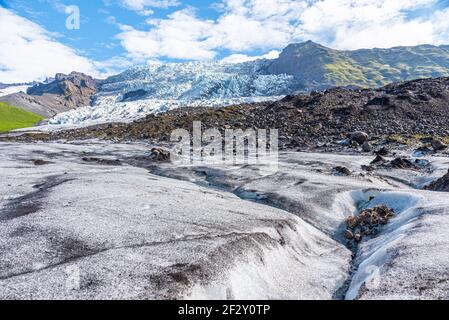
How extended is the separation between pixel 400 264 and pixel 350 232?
414cm

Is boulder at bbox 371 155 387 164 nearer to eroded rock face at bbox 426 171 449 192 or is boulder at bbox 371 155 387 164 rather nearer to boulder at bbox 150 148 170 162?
eroded rock face at bbox 426 171 449 192

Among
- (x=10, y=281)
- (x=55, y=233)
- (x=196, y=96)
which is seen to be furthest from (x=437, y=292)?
(x=196, y=96)

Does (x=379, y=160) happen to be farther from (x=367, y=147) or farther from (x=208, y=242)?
(x=208, y=242)

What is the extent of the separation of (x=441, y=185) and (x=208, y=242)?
12.5 m

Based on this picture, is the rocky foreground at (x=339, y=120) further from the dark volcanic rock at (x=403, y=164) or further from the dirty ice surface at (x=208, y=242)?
the dirty ice surface at (x=208, y=242)

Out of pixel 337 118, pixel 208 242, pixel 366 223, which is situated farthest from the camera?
pixel 337 118

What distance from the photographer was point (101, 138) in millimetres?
47594

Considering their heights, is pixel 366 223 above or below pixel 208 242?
below

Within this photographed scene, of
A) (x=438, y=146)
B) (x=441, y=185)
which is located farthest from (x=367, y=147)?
(x=441, y=185)

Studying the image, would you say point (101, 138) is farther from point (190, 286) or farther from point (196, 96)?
point (196, 96)

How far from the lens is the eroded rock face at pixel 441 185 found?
54.1ft

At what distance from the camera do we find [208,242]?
30.8 feet

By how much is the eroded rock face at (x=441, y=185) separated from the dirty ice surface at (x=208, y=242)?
2736 millimetres

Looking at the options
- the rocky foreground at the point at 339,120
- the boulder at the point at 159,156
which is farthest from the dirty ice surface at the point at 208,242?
the rocky foreground at the point at 339,120
